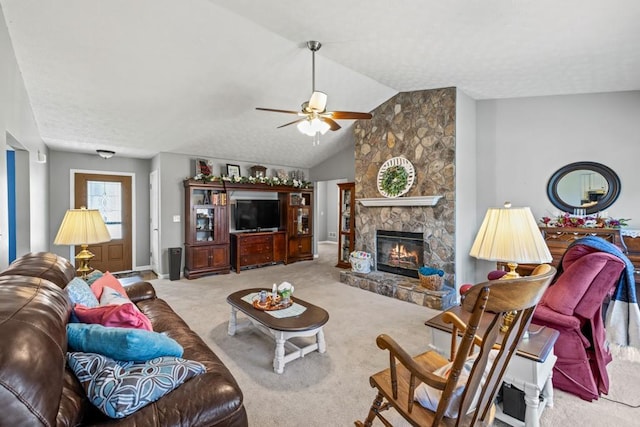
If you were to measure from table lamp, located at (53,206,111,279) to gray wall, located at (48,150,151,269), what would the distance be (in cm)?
357

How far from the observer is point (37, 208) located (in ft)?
12.4

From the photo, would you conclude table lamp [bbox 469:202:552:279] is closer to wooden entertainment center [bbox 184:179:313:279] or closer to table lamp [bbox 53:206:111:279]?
table lamp [bbox 53:206:111:279]

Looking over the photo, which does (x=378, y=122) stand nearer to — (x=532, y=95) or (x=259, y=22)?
(x=532, y=95)

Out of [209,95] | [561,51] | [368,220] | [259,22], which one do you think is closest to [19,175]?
[209,95]

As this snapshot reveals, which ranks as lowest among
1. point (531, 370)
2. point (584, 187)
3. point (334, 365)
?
point (334, 365)

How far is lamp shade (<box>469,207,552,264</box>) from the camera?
1798 mm

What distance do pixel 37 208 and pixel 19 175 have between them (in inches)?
32.5

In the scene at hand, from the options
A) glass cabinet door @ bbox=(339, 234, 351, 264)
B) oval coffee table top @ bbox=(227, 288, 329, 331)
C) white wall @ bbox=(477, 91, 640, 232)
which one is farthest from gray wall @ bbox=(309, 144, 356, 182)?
oval coffee table top @ bbox=(227, 288, 329, 331)

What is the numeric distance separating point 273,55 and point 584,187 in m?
4.34

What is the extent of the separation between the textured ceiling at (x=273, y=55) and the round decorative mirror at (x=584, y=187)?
102 centimetres

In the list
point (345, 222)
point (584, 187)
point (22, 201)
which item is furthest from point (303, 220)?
point (584, 187)

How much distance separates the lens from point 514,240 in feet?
6.02

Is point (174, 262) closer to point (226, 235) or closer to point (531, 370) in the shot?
point (226, 235)

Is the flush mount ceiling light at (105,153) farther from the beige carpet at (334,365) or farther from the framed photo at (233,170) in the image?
the beige carpet at (334,365)
